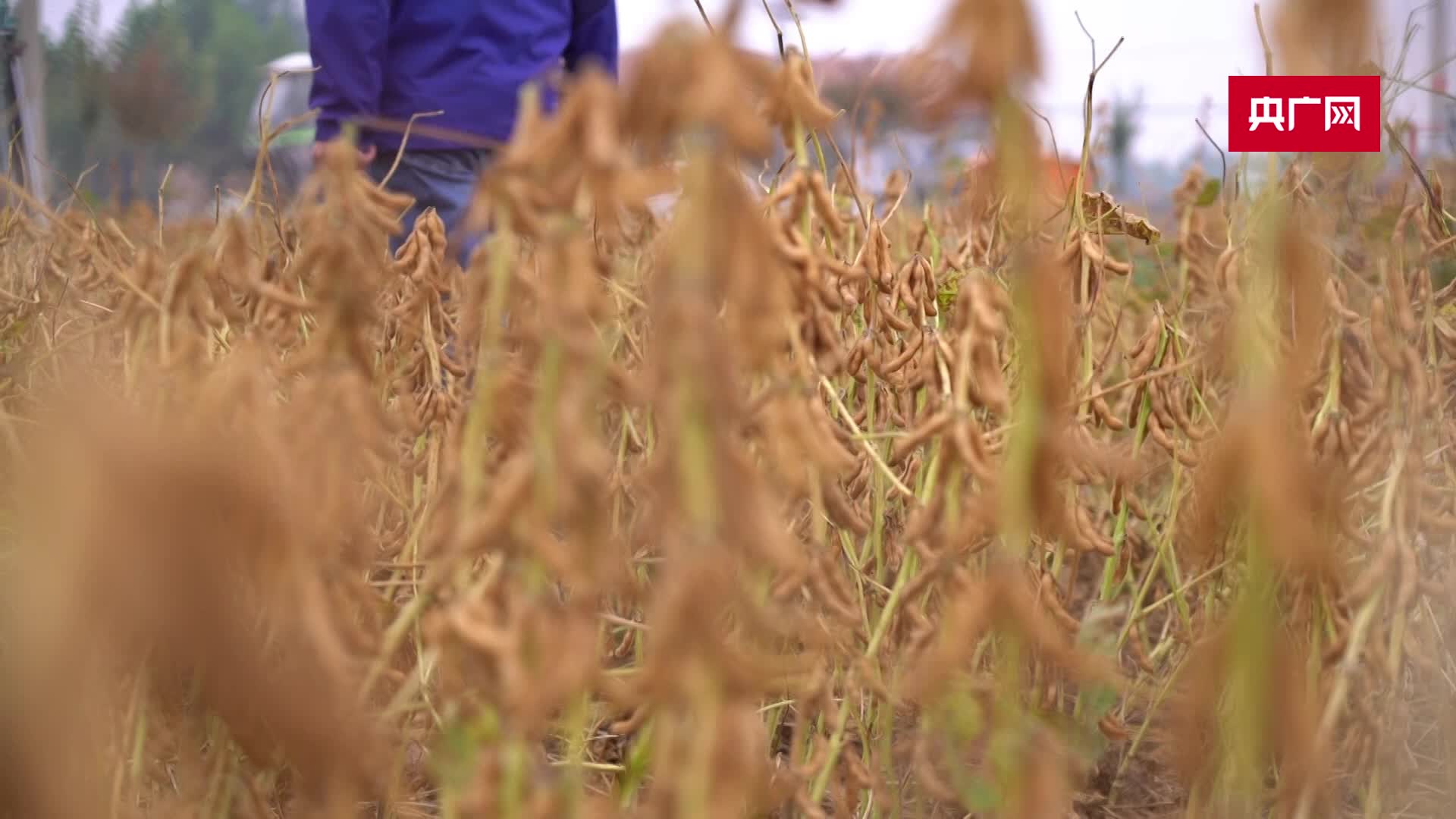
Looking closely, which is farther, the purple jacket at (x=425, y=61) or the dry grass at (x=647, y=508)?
the purple jacket at (x=425, y=61)

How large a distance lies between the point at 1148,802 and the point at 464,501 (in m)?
0.92

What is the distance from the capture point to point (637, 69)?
1.45 ft

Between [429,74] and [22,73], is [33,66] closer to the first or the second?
[22,73]

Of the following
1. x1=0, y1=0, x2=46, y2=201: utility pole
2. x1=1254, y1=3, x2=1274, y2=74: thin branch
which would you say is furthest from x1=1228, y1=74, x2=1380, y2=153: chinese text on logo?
x1=0, y1=0, x2=46, y2=201: utility pole

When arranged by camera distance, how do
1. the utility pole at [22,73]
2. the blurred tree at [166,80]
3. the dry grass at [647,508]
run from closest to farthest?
the dry grass at [647,508] < the utility pole at [22,73] < the blurred tree at [166,80]

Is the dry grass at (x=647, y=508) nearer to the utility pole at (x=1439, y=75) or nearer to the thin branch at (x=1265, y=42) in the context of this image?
the thin branch at (x=1265, y=42)

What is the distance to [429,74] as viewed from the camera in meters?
1.94

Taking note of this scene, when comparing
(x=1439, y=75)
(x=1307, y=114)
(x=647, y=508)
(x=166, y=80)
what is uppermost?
(x=166, y=80)

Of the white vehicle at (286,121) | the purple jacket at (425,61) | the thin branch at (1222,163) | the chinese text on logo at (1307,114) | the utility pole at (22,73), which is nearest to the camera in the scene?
the chinese text on logo at (1307,114)

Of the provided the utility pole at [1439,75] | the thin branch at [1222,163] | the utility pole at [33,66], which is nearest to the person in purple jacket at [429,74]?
the utility pole at [33,66]

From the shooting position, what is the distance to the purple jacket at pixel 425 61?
184 cm

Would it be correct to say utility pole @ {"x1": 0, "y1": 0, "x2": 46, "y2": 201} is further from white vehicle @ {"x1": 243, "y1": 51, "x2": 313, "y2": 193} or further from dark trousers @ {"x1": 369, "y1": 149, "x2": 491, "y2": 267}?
dark trousers @ {"x1": 369, "y1": 149, "x2": 491, "y2": 267}

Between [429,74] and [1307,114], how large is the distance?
1.58 m

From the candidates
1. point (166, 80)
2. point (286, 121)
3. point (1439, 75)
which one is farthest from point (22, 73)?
point (166, 80)
